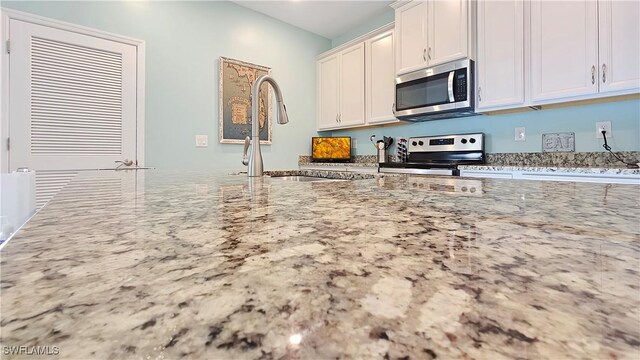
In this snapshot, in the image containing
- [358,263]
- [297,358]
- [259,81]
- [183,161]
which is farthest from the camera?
[183,161]

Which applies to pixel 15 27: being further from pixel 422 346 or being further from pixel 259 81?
pixel 422 346

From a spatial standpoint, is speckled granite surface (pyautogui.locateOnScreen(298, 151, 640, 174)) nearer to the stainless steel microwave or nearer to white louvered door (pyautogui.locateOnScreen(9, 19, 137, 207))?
the stainless steel microwave

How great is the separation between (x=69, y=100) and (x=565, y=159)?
3852mm

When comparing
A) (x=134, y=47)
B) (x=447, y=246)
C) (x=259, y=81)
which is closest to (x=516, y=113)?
(x=259, y=81)

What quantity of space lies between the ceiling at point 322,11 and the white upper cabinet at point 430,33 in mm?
487

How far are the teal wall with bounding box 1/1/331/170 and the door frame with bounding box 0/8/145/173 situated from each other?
0.04 m

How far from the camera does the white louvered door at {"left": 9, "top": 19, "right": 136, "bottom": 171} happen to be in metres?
2.22

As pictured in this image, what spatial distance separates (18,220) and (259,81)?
949mm

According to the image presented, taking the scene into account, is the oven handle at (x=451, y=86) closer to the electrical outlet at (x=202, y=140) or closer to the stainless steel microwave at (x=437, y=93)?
the stainless steel microwave at (x=437, y=93)

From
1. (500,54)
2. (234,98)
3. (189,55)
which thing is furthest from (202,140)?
(500,54)

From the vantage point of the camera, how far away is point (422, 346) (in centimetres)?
13

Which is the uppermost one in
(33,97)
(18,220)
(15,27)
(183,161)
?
(15,27)

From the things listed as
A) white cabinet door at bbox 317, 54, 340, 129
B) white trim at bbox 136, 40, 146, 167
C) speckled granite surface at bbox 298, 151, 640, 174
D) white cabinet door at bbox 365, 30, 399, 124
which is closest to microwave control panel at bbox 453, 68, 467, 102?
speckled granite surface at bbox 298, 151, 640, 174

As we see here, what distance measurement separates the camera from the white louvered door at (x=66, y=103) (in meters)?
2.22
